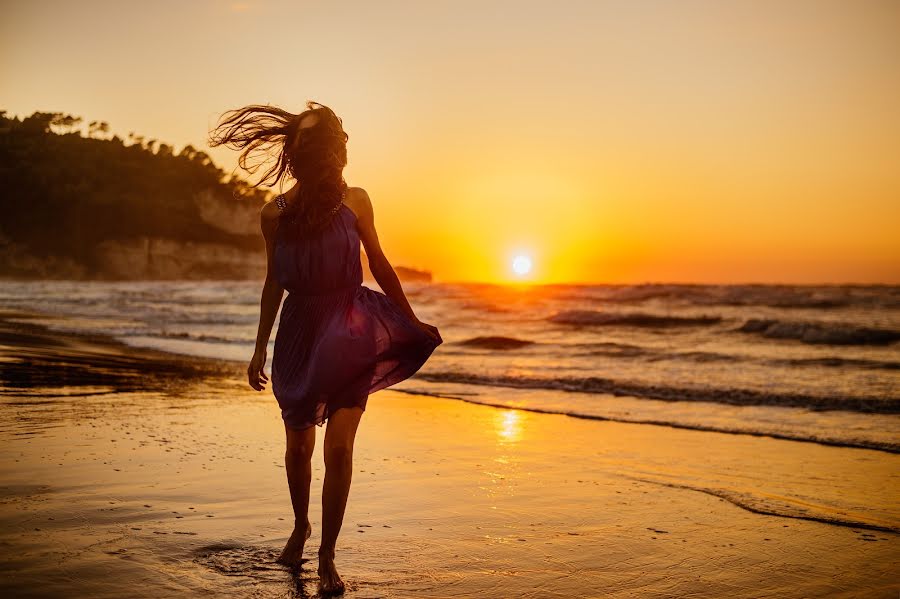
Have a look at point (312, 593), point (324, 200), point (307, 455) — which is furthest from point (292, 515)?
point (324, 200)

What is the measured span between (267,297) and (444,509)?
157 cm

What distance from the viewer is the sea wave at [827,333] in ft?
72.5

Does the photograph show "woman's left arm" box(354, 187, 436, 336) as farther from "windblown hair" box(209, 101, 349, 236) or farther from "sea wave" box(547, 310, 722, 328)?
"sea wave" box(547, 310, 722, 328)

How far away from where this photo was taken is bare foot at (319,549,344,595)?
316 cm

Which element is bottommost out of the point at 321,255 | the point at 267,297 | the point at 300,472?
the point at 300,472

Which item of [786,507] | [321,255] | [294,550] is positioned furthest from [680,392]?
[321,255]

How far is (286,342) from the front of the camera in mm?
3547

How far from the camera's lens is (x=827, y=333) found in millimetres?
22531

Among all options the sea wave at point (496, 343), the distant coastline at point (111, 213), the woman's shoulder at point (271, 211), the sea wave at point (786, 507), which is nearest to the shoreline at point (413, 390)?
the sea wave at point (786, 507)

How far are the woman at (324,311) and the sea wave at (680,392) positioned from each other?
24.3 ft

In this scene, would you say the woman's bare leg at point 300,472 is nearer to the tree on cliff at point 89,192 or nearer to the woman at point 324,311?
the woman at point 324,311

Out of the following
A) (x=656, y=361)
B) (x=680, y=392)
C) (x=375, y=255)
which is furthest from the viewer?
(x=656, y=361)

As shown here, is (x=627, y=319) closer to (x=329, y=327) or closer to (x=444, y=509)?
(x=444, y=509)

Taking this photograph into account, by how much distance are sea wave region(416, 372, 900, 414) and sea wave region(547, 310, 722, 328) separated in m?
16.1
